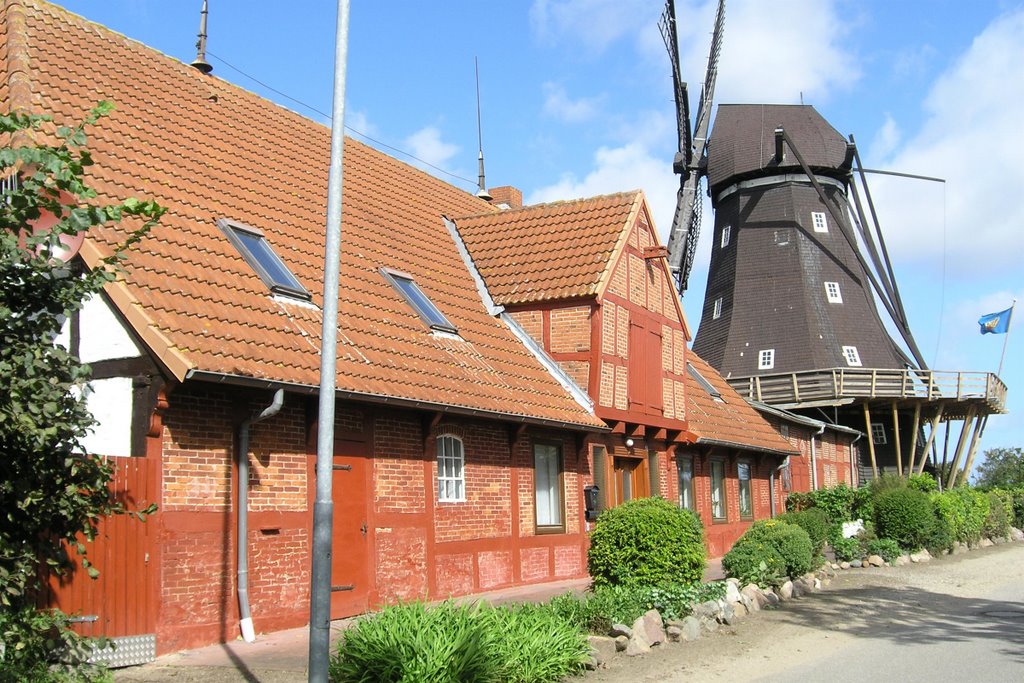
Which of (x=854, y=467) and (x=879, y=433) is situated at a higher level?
(x=879, y=433)

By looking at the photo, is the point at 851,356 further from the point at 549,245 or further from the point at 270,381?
the point at 270,381

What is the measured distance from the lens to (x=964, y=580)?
63.9ft

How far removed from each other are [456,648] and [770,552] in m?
7.96

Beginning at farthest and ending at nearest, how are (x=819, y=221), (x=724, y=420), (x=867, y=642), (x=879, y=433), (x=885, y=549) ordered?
(x=819, y=221)
(x=879, y=433)
(x=724, y=420)
(x=885, y=549)
(x=867, y=642)

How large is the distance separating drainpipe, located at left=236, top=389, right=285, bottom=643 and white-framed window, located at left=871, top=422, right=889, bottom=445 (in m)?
35.7

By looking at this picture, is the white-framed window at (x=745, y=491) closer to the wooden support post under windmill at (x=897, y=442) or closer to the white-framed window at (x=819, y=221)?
the wooden support post under windmill at (x=897, y=442)

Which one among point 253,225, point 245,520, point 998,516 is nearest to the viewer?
point 245,520

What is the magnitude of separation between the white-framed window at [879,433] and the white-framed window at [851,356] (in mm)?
3204

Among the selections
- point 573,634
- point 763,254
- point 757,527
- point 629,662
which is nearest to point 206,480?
point 573,634

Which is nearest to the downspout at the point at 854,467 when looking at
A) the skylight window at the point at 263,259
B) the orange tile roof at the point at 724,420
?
the orange tile roof at the point at 724,420

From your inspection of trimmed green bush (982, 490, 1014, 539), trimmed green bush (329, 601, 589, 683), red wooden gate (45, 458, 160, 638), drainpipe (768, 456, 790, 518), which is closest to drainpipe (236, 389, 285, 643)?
red wooden gate (45, 458, 160, 638)

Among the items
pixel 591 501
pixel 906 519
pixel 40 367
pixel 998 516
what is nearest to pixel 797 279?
pixel 998 516

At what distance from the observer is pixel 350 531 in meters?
12.4

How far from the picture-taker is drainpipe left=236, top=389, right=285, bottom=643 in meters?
10.5
